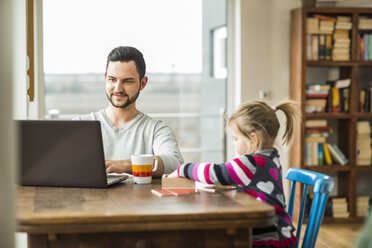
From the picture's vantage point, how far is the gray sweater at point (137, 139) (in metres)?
2.07

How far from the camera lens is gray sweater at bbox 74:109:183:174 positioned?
6.79 feet

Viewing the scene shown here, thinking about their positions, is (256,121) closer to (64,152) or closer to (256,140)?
(256,140)

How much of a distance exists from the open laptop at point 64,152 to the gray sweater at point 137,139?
0.46 m

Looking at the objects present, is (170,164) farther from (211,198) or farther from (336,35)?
(336,35)

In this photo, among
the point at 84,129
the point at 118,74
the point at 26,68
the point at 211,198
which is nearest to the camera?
the point at 211,198

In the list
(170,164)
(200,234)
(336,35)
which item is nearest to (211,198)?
(200,234)

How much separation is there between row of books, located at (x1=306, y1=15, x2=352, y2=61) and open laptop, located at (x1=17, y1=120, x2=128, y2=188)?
324 cm

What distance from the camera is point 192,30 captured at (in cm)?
446

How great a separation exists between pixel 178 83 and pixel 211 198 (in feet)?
10.7

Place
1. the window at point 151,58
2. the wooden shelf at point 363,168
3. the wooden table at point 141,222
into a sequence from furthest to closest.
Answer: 1. the wooden shelf at point 363,168
2. the window at point 151,58
3. the wooden table at point 141,222

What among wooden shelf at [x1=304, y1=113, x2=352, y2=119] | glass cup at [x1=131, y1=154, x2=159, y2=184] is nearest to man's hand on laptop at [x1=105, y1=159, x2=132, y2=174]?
glass cup at [x1=131, y1=154, x2=159, y2=184]

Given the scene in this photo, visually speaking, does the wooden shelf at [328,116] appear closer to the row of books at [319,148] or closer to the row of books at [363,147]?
the row of books at [319,148]

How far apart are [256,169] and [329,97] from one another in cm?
314

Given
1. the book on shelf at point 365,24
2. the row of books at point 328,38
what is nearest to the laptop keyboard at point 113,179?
the row of books at point 328,38
